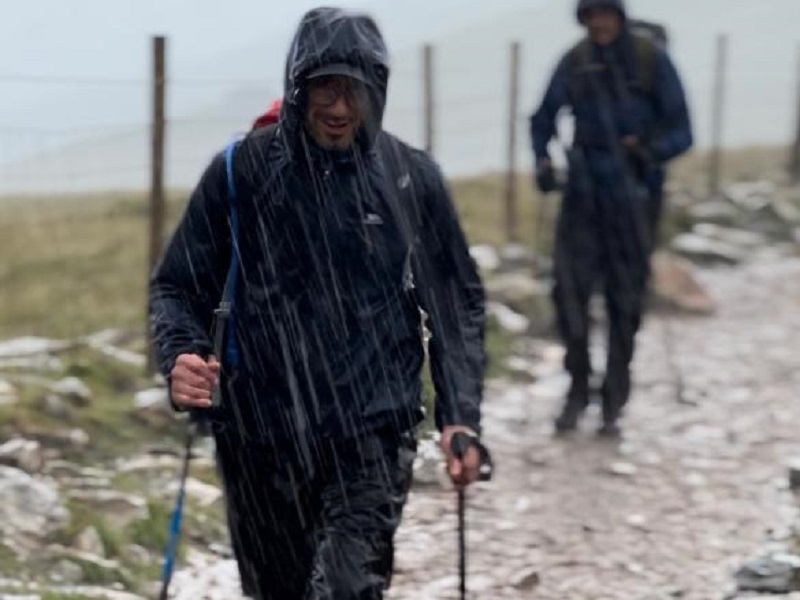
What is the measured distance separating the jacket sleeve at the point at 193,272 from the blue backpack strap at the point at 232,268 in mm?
29

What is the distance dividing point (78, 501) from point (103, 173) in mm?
9263

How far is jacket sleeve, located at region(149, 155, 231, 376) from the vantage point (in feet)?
13.6

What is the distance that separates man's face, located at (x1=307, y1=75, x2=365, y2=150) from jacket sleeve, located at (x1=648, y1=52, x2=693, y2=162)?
15.9ft

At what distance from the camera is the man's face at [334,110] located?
400 cm

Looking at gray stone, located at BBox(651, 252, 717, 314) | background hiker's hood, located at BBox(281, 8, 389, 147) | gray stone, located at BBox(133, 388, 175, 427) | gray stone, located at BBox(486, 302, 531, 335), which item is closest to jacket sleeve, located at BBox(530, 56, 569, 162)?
gray stone, located at BBox(133, 388, 175, 427)

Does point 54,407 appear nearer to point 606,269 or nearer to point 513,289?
point 606,269

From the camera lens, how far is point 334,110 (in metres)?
4.01

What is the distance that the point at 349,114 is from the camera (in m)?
4.02

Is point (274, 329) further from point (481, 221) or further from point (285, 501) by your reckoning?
point (481, 221)

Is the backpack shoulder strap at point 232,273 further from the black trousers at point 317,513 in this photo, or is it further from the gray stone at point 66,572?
the gray stone at point 66,572

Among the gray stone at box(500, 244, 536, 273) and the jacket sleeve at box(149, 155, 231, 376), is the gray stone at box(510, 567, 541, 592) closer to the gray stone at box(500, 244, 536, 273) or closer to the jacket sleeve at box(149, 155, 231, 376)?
the jacket sleeve at box(149, 155, 231, 376)

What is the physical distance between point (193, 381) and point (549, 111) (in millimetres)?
5338

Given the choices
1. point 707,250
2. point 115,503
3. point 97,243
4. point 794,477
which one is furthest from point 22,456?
point 97,243


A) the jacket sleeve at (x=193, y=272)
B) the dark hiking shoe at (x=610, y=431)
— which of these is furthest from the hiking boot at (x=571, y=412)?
the jacket sleeve at (x=193, y=272)
